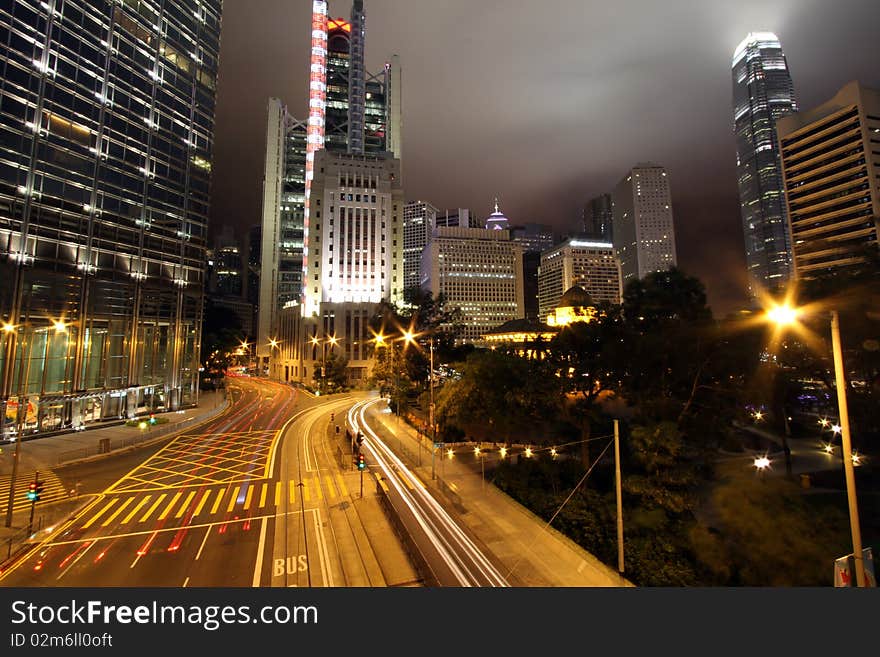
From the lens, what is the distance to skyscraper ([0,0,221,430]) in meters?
36.3

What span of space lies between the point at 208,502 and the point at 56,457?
1784 centimetres

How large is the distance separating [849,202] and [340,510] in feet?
484

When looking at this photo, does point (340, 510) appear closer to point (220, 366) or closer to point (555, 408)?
point (555, 408)

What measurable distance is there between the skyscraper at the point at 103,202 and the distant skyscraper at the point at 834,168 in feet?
419

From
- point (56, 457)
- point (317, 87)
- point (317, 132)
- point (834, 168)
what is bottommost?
point (56, 457)

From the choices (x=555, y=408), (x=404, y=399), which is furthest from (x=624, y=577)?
(x=404, y=399)

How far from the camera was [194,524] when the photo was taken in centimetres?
1805

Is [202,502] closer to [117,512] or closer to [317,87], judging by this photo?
[117,512]

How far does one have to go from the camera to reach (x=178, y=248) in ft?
167

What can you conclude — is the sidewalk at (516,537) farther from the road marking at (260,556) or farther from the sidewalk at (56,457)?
the sidewalk at (56,457)

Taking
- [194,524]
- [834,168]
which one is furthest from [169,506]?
[834,168]

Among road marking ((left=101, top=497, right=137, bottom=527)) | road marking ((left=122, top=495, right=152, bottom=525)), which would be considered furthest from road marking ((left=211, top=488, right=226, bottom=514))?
road marking ((left=101, top=497, right=137, bottom=527))

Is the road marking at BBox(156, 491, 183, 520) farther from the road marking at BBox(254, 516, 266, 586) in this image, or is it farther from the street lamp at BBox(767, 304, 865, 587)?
the street lamp at BBox(767, 304, 865, 587)

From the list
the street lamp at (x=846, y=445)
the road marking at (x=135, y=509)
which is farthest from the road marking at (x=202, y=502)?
the street lamp at (x=846, y=445)
